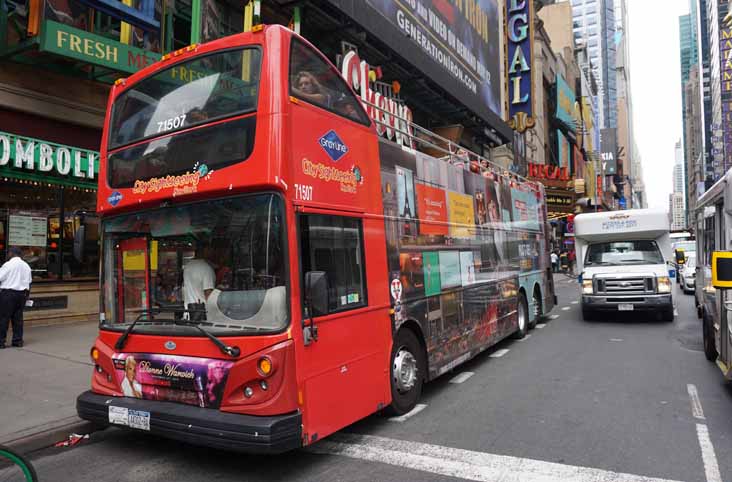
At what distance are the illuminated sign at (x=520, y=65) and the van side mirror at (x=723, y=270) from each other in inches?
1168

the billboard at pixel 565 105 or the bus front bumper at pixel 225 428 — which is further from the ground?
the billboard at pixel 565 105

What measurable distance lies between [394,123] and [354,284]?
112 inches

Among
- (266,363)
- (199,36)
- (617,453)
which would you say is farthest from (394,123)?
(199,36)

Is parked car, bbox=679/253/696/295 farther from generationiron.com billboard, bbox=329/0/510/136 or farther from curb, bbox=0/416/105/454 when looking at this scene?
curb, bbox=0/416/105/454

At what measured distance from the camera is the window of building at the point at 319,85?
4.64 meters

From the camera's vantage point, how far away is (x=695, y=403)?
6.32m

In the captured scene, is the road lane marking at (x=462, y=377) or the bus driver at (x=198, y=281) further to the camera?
the road lane marking at (x=462, y=377)

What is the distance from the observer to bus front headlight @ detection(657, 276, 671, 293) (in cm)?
1244

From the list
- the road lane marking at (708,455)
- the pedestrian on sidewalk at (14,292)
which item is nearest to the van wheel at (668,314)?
the road lane marking at (708,455)

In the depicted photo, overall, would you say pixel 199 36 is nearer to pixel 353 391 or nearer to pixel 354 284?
pixel 354 284

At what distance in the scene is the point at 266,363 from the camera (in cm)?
402

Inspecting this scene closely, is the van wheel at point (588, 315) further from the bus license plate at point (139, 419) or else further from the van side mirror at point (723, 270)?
the bus license plate at point (139, 419)

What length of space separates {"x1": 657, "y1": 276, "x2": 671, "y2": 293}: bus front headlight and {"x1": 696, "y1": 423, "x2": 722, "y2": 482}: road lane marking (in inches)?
307

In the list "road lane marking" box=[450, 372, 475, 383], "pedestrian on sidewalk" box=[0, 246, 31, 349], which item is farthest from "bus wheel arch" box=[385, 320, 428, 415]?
"pedestrian on sidewalk" box=[0, 246, 31, 349]
